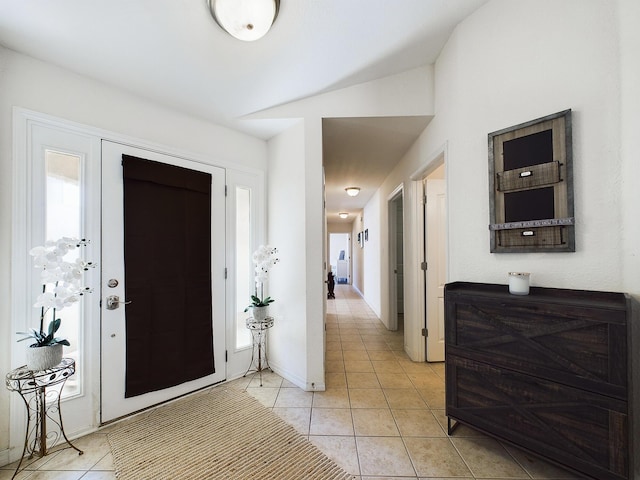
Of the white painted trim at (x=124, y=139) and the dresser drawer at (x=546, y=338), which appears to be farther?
the white painted trim at (x=124, y=139)

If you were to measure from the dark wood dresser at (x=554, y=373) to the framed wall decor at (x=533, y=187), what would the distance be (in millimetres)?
307

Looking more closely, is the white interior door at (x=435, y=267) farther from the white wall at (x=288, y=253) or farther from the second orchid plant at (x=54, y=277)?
the second orchid plant at (x=54, y=277)

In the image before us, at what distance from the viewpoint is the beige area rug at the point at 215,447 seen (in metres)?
1.45

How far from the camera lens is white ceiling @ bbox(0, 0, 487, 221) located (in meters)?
1.44

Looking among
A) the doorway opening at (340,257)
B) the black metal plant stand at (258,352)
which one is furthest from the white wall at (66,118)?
the doorway opening at (340,257)

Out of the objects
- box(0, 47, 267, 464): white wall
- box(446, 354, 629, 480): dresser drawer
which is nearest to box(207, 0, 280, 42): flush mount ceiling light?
box(0, 47, 267, 464): white wall

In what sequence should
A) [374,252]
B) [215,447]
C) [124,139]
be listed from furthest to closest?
[374,252], [124,139], [215,447]

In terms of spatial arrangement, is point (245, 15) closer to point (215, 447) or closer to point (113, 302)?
point (113, 302)

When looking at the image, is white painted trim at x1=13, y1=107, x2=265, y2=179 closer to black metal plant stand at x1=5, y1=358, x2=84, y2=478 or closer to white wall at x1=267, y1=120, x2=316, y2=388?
white wall at x1=267, y1=120, x2=316, y2=388

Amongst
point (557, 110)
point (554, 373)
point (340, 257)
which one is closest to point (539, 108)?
point (557, 110)

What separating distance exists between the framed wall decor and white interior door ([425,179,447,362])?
1.31 meters

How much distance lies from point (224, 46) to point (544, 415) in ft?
9.53

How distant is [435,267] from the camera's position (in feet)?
9.67

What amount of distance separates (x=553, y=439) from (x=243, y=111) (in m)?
3.15
